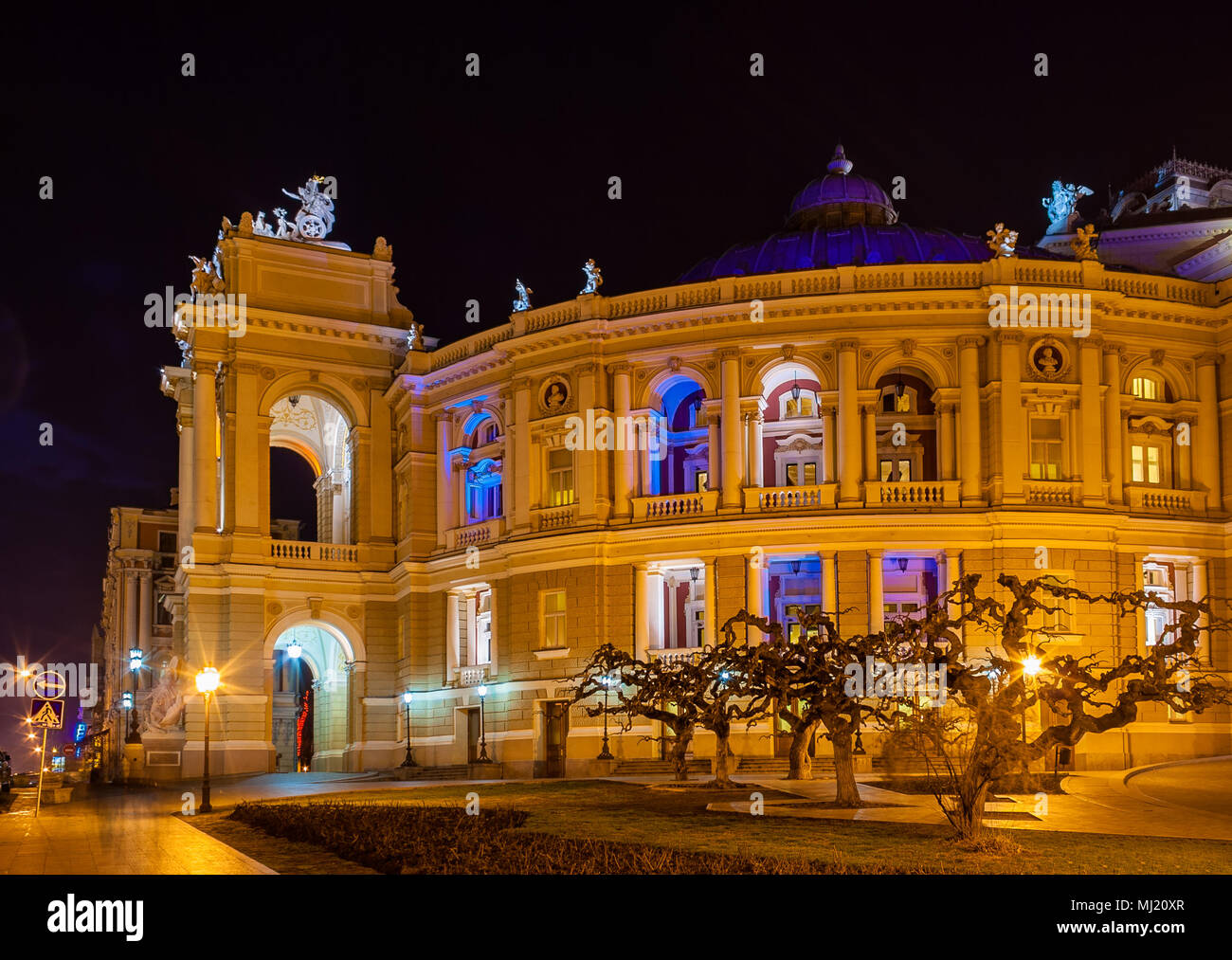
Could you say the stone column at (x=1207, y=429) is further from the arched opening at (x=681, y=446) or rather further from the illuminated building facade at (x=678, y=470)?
the arched opening at (x=681, y=446)

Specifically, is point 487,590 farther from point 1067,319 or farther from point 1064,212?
point 1064,212

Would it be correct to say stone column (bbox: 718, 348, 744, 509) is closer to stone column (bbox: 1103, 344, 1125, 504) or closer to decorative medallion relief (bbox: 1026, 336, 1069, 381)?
decorative medallion relief (bbox: 1026, 336, 1069, 381)

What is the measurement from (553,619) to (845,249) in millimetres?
22040

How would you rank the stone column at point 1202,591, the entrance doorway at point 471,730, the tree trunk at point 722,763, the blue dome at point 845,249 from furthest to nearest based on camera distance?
the blue dome at point 845,249, the entrance doorway at point 471,730, the stone column at point 1202,591, the tree trunk at point 722,763

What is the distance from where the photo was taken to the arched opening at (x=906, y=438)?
59.1 meters

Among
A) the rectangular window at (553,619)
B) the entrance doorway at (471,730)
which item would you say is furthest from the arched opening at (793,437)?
the entrance doorway at (471,730)

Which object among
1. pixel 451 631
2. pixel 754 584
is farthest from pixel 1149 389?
pixel 451 631

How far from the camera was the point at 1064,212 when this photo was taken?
75.7 metres

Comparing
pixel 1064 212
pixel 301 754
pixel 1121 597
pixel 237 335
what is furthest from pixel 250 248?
pixel 1121 597

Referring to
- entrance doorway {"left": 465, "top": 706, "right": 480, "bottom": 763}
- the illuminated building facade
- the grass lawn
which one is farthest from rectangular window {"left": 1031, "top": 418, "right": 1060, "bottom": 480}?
Result: the grass lawn

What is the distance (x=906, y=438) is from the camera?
5922 centimetres

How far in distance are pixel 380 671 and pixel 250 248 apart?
19.4 metres

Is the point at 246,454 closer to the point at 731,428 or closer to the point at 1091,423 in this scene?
the point at 731,428

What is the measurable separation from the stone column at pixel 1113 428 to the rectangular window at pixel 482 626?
25246 mm
